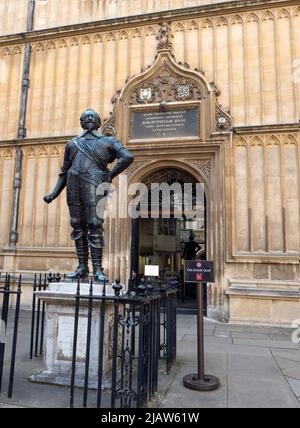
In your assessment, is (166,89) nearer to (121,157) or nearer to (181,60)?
(181,60)

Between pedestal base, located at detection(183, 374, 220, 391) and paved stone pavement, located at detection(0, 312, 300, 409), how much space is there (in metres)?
0.07

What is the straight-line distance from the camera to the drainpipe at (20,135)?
10.7 meters

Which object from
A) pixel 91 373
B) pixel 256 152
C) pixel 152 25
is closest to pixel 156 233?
pixel 256 152

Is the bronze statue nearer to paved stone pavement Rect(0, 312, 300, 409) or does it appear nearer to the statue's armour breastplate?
the statue's armour breastplate

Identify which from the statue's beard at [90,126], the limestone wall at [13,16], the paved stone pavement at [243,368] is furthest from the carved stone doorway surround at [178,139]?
the statue's beard at [90,126]

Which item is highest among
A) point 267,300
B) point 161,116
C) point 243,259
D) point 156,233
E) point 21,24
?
point 21,24

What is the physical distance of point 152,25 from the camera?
1062 cm

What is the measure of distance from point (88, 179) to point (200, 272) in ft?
6.10

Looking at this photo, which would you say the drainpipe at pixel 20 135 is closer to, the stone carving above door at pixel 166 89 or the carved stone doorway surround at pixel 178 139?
the carved stone doorway surround at pixel 178 139

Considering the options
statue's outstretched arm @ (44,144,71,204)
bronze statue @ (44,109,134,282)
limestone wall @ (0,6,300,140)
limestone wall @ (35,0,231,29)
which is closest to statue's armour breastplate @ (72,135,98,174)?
bronze statue @ (44,109,134,282)

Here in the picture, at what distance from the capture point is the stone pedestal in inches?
163

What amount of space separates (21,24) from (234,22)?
276 inches
